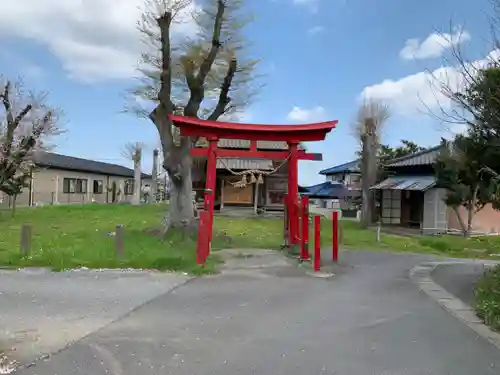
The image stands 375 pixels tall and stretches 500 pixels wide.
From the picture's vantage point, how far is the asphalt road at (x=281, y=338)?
421 cm

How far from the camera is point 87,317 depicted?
5.81 metres

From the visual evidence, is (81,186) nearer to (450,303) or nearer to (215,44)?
(215,44)

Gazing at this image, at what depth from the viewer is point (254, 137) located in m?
12.4

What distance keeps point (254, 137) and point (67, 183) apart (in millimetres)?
26769

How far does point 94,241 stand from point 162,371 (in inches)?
386

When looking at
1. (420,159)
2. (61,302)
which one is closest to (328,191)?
(420,159)

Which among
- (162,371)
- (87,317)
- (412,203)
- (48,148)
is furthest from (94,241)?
(412,203)

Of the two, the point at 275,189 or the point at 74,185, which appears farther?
the point at 74,185

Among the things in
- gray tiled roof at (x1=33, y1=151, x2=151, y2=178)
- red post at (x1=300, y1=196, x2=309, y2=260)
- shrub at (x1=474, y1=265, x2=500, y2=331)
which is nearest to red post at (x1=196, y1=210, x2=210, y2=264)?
red post at (x1=300, y1=196, x2=309, y2=260)

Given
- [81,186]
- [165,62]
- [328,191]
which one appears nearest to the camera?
[165,62]

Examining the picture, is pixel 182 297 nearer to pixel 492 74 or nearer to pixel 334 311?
pixel 334 311

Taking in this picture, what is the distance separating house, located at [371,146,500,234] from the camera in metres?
21.7

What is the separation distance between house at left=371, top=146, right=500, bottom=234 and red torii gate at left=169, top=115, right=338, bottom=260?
34.2ft

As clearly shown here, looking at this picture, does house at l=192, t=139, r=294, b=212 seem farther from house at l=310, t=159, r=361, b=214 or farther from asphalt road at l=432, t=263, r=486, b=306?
asphalt road at l=432, t=263, r=486, b=306
